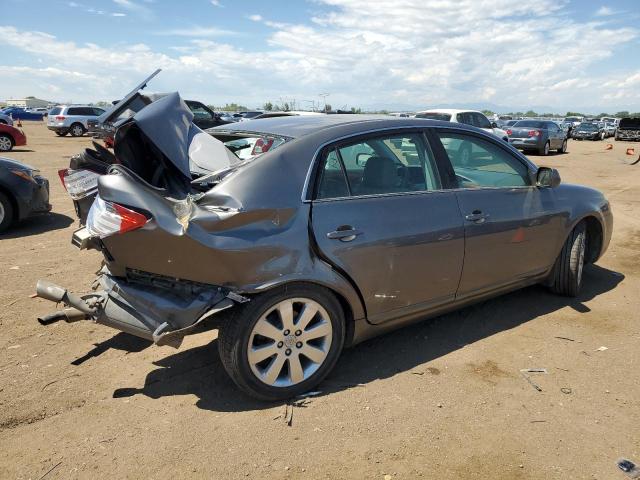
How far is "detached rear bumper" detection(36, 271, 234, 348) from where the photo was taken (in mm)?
2812

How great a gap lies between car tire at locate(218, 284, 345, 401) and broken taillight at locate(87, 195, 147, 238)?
2.40 feet

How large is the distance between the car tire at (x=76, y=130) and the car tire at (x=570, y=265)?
30.7 meters

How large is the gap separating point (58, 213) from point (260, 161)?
21.5 feet

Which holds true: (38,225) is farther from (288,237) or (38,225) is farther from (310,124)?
(288,237)

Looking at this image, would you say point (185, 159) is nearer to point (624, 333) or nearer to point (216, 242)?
point (216, 242)

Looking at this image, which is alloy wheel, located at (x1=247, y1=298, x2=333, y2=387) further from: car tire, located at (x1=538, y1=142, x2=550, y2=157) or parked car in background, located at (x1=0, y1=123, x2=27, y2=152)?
car tire, located at (x1=538, y1=142, x2=550, y2=157)

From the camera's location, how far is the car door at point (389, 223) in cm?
312

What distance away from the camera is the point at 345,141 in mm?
3316

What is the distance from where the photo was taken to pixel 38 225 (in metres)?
7.46

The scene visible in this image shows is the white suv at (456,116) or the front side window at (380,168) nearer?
the front side window at (380,168)

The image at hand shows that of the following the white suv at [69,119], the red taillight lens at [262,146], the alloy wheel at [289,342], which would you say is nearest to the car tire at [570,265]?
the alloy wheel at [289,342]

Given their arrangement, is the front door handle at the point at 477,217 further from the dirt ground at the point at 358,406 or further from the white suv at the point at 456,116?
the white suv at the point at 456,116

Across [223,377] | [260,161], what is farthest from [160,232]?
[223,377]

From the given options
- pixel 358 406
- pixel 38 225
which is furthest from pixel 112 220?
pixel 38 225
